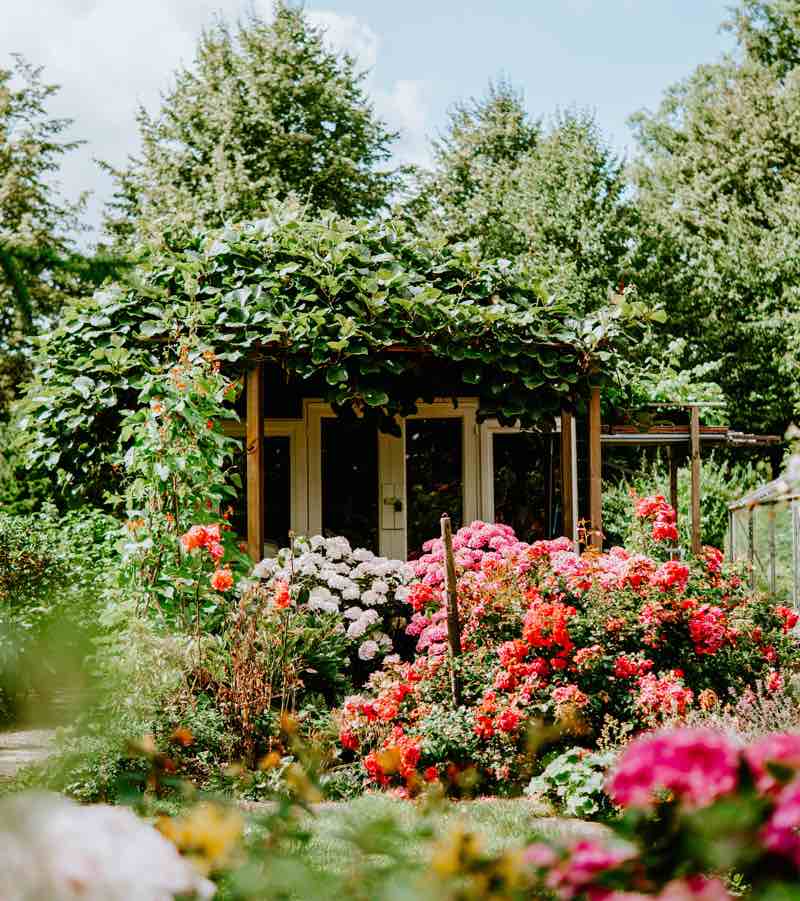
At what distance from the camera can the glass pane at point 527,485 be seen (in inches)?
393

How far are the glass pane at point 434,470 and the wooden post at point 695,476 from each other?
94.9 inches

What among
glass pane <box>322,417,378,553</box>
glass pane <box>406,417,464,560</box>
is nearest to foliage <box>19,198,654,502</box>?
glass pane <box>406,417,464,560</box>

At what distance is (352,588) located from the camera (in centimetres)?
679

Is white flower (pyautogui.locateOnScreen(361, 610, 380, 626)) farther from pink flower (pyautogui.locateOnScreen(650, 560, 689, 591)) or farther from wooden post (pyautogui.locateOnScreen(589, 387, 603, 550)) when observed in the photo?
wooden post (pyautogui.locateOnScreen(589, 387, 603, 550))

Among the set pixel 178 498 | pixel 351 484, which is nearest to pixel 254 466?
pixel 178 498

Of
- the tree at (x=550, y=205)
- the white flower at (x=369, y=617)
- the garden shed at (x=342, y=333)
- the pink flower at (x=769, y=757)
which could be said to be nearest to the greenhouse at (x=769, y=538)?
the garden shed at (x=342, y=333)

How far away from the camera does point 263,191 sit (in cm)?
1794

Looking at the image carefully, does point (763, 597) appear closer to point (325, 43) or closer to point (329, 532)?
point (329, 532)

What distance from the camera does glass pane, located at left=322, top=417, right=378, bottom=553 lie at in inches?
384

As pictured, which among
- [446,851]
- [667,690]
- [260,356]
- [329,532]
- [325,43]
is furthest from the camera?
[325,43]

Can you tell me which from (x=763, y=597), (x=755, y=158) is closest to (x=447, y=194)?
(x=755, y=158)

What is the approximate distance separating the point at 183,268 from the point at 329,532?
3129mm

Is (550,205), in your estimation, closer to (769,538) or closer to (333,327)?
(769,538)

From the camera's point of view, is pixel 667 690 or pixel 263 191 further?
pixel 263 191
